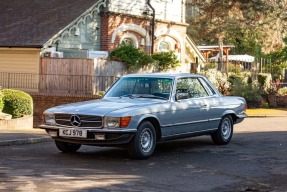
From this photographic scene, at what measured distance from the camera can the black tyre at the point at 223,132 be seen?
14.0 meters

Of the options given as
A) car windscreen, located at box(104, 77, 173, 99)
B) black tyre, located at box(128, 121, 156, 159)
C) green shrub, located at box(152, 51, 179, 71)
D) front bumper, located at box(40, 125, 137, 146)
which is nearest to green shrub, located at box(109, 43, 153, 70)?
green shrub, located at box(152, 51, 179, 71)

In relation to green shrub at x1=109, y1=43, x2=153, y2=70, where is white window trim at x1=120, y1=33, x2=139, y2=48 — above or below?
above

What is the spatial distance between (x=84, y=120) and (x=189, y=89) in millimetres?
2958

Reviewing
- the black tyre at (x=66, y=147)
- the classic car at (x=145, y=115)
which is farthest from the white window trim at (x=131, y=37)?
the black tyre at (x=66, y=147)

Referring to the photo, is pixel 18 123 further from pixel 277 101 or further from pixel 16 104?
pixel 277 101

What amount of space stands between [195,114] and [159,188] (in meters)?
4.33

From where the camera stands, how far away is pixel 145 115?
451 inches

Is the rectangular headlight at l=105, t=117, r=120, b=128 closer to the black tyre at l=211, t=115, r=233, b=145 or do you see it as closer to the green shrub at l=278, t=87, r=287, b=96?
the black tyre at l=211, t=115, r=233, b=145

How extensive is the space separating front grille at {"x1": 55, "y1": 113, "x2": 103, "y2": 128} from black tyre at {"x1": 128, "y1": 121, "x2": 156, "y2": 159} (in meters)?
0.71

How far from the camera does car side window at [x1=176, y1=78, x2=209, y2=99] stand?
1285cm

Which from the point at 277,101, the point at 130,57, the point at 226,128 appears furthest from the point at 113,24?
the point at 226,128

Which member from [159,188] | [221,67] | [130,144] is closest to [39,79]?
[221,67]

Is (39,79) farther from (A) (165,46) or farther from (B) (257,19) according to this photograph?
(B) (257,19)

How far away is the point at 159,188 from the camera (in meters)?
8.80
